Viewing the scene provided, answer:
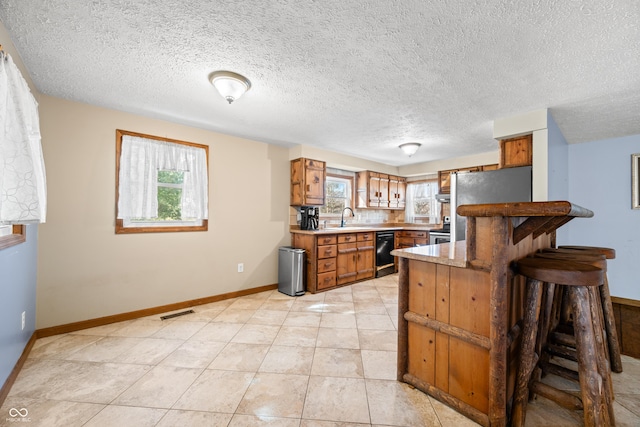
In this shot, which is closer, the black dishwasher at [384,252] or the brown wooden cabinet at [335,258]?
the brown wooden cabinet at [335,258]

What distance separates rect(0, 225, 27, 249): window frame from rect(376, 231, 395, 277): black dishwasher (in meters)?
4.34

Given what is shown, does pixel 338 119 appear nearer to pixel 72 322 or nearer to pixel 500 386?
pixel 500 386

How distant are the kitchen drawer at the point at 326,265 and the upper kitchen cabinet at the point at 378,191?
171 cm

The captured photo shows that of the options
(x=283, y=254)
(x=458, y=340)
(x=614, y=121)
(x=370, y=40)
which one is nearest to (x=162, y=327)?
(x=283, y=254)

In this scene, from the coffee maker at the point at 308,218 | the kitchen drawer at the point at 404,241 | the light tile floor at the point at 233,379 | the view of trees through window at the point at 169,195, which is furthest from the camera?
the kitchen drawer at the point at 404,241

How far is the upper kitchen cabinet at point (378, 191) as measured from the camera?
5.18 metres

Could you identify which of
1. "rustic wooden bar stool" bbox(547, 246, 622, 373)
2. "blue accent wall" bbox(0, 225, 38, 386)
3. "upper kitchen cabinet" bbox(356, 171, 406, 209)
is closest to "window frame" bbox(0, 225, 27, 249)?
"blue accent wall" bbox(0, 225, 38, 386)

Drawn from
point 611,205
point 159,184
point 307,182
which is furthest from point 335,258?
point 611,205

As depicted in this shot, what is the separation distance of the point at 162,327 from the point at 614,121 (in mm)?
5391

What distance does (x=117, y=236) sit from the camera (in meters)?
2.76

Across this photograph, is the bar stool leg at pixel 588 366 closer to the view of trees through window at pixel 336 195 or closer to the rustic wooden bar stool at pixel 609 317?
the rustic wooden bar stool at pixel 609 317

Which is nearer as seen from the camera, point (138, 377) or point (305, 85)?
point (138, 377)

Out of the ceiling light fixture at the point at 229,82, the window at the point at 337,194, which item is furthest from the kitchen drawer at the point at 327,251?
the ceiling light fixture at the point at 229,82

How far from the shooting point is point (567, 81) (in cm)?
202
